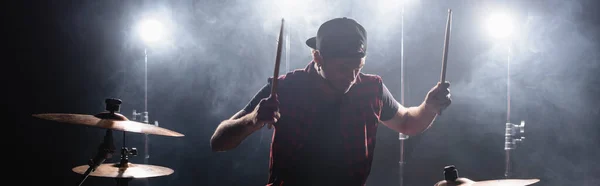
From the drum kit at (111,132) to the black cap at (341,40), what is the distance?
103 cm

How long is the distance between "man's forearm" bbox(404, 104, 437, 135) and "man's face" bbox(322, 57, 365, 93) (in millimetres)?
423

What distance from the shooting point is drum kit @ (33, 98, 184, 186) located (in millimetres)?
2178

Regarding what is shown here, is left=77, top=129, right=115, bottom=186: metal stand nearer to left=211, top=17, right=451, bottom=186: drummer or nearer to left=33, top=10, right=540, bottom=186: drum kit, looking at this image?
left=33, top=10, right=540, bottom=186: drum kit

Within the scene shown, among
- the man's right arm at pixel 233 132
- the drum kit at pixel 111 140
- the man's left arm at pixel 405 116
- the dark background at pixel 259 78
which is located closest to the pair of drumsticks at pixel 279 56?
the drum kit at pixel 111 140

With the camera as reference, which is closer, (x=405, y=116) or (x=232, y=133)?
(x=232, y=133)

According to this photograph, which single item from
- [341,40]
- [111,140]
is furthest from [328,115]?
[111,140]

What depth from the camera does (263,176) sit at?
181 inches

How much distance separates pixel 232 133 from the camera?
176 centimetres

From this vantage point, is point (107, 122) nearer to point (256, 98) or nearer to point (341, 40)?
point (256, 98)

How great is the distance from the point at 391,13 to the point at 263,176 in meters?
2.01

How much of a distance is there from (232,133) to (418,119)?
946 millimetres

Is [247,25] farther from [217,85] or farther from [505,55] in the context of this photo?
[505,55]

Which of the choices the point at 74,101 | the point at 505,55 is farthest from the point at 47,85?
the point at 505,55

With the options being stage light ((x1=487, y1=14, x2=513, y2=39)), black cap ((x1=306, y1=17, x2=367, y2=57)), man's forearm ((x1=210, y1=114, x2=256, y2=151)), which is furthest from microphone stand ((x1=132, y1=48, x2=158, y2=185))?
stage light ((x1=487, y1=14, x2=513, y2=39))
